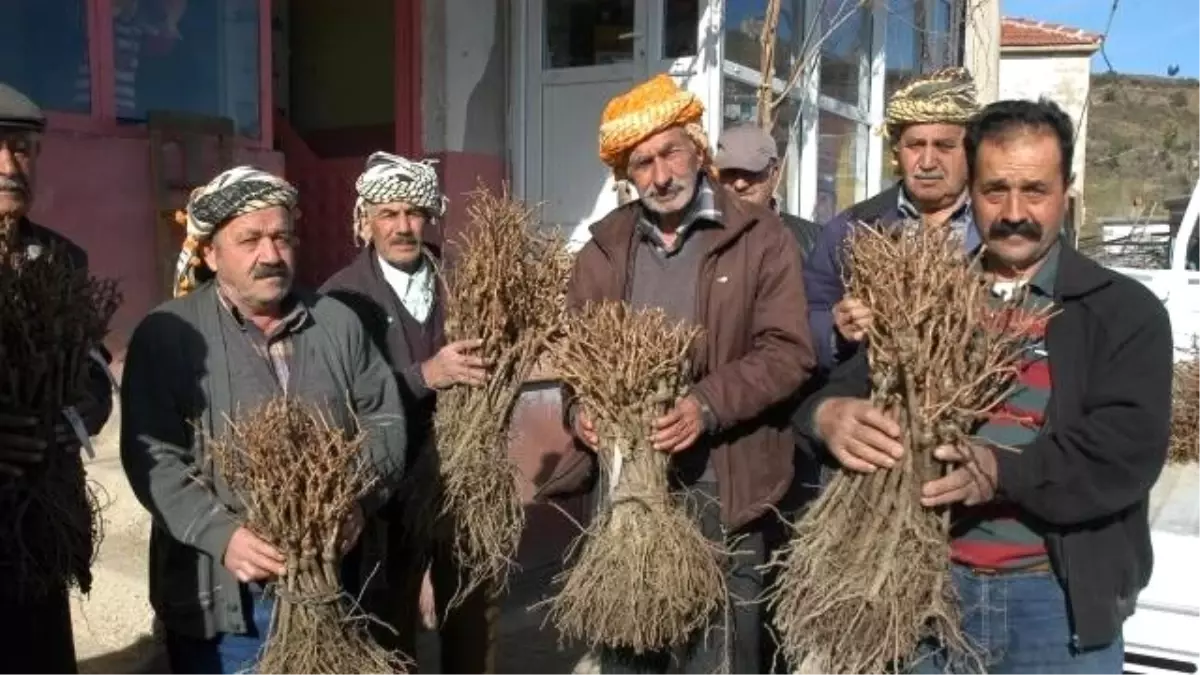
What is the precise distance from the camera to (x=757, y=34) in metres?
7.33

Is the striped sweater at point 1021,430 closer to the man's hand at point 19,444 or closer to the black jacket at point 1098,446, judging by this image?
the black jacket at point 1098,446

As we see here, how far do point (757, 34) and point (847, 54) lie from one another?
2304 mm

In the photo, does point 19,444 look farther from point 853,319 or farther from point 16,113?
point 853,319

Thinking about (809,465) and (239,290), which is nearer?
(239,290)

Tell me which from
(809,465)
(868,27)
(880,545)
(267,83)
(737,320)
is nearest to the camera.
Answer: (880,545)

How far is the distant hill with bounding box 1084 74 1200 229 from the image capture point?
37281 millimetres

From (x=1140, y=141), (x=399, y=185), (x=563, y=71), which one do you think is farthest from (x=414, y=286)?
(x=1140, y=141)

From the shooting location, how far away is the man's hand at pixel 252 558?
222 cm

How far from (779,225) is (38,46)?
3562mm

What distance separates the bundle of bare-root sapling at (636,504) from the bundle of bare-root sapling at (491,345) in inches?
15.5

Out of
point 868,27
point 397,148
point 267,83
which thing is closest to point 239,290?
point 267,83

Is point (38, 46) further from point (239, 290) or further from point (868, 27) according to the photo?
point (868, 27)

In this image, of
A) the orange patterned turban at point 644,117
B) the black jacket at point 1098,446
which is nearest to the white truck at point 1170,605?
the black jacket at point 1098,446

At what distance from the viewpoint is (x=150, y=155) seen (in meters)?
4.94
